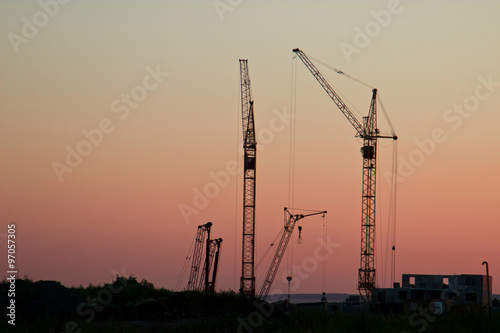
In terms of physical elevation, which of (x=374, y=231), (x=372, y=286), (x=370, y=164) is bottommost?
(x=372, y=286)

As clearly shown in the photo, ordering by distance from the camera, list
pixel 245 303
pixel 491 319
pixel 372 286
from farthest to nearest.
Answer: pixel 372 286
pixel 245 303
pixel 491 319

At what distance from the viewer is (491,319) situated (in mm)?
44875

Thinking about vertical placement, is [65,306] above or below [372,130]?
below

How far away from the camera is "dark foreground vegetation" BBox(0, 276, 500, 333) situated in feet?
149

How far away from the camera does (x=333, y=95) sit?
157 meters

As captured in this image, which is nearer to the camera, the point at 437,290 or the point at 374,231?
the point at 437,290

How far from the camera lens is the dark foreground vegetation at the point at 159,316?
149ft

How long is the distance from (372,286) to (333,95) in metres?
41.6

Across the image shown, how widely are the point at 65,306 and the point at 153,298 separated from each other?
1120 cm

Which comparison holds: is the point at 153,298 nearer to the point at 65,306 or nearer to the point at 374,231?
the point at 65,306

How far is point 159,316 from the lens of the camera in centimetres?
6019

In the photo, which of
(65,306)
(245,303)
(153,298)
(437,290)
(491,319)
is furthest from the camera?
(437,290)

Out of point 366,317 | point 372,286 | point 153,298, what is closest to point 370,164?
point 372,286

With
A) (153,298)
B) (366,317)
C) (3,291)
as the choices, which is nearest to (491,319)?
(366,317)
